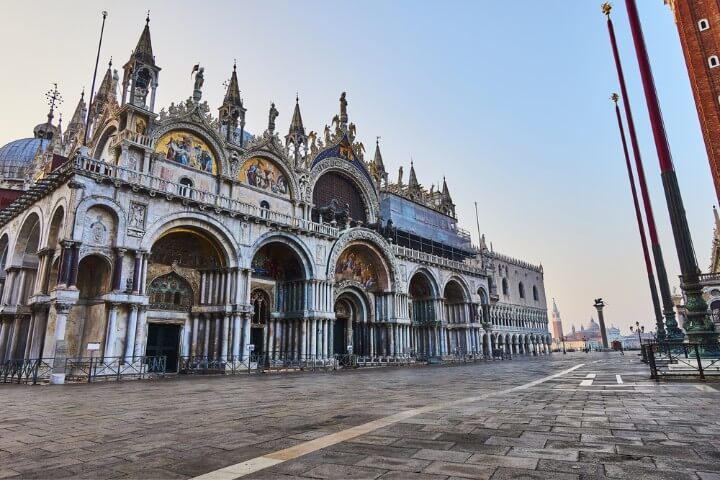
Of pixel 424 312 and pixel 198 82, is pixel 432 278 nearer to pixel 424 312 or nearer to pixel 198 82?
pixel 424 312

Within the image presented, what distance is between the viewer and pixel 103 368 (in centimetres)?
1853

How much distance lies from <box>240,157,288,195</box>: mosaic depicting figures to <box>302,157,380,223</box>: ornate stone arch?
210 cm

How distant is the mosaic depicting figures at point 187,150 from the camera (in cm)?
2475

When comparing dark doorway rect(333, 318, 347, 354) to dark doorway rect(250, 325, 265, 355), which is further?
dark doorway rect(333, 318, 347, 354)

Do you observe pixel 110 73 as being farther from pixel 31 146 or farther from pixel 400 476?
pixel 400 476

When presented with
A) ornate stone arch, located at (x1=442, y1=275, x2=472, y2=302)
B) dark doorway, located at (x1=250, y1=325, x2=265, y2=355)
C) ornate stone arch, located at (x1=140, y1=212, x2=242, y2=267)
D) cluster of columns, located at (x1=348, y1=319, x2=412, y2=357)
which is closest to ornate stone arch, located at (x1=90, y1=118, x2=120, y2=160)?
ornate stone arch, located at (x1=140, y1=212, x2=242, y2=267)

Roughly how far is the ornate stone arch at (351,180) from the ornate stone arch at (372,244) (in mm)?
4176

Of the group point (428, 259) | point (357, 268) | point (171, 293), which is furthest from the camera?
point (428, 259)

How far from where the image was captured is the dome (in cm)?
4978

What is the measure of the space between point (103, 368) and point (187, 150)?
524 inches

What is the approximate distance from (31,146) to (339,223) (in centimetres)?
4570

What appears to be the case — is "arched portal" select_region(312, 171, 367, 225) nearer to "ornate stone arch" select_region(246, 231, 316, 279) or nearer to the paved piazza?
"ornate stone arch" select_region(246, 231, 316, 279)

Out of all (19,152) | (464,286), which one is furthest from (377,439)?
(19,152)

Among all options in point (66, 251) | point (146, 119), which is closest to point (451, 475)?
point (66, 251)
